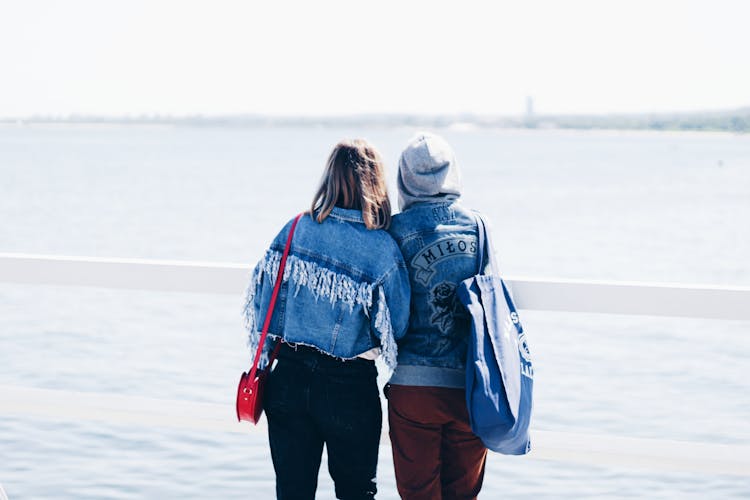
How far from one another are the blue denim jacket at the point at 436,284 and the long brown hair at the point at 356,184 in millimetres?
93

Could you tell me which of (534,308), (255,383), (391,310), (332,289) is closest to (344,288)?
(332,289)

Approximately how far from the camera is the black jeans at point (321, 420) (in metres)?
2.71

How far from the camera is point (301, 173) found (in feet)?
189

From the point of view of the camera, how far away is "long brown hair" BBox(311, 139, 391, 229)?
2684mm

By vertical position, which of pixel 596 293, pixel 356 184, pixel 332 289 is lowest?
pixel 596 293

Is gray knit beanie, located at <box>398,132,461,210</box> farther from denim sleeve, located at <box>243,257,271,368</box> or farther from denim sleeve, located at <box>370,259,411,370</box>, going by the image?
denim sleeve, located at <box>243,257,271,368</box>

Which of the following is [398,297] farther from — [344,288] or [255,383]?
[255,383]

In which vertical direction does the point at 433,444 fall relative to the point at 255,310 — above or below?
below

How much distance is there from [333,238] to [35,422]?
519 centimetres

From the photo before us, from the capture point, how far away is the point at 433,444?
2768 millimetres

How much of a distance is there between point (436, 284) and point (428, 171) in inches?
12.2

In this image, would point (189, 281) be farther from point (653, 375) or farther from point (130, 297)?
point (130, 297)

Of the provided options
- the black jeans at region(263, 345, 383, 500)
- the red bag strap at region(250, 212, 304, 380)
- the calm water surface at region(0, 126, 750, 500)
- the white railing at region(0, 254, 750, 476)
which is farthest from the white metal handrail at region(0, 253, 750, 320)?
the calm water surface at region(0, 126, 750, 500)

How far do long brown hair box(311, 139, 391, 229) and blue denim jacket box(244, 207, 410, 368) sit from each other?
3cm
